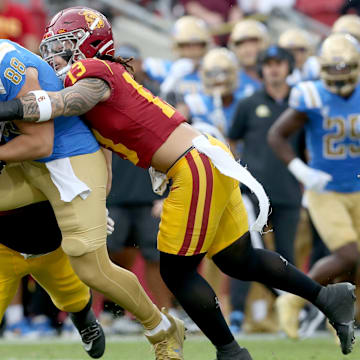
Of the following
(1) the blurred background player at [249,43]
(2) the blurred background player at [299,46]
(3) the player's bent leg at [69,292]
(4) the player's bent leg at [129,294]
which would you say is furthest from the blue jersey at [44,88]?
(1) the blurred background player at [249,43]

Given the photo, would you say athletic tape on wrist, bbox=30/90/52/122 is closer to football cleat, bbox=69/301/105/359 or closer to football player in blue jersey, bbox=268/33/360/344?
football cleat, bbox=69/301/105/359

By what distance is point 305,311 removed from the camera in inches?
301

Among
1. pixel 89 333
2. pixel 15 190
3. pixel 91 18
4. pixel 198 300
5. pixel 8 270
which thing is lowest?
pixel 89 333

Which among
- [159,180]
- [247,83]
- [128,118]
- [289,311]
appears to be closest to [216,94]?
[247,83]

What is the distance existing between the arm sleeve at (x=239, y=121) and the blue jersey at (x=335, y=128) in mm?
901

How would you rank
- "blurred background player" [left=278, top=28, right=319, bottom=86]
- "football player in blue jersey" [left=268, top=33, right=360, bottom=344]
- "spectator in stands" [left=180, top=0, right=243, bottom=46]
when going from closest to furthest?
"football player in blue jersey" [left=268, top=33, right=360, bottom=344] < "blurred background player" [left=278, top=28, right=319, bottom=86] < "spectator in stands" [left=180, top=0, right=243, bottom=46]

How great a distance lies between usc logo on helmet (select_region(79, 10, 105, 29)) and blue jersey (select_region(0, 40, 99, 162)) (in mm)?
287

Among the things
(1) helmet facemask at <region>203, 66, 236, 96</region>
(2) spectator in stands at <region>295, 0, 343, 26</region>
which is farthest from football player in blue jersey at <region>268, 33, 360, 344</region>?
(2) spectator in stands at <region>295, 0, 343, 26</region>

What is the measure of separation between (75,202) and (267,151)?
3.14 metres

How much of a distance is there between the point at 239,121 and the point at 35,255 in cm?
295

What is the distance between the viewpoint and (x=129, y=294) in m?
4.52

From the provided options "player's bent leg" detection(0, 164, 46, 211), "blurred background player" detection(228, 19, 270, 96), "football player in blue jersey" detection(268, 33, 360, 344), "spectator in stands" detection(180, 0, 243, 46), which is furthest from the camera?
"spectator in stands" detection(180, 0, 243, 46)

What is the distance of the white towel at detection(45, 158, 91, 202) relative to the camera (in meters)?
4.38

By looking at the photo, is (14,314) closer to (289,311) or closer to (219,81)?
(289,311)
